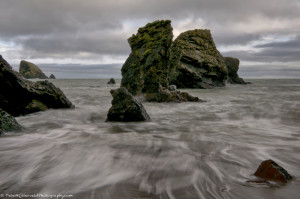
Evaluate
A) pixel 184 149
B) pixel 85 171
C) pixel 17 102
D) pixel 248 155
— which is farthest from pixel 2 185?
pixel 17 102

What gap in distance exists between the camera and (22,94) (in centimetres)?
680

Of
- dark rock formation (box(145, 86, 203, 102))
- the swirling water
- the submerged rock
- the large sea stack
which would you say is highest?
the submerged rock

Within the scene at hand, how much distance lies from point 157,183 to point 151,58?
11336mm

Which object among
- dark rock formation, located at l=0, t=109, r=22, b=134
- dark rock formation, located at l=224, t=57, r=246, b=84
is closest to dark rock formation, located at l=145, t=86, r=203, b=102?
dark rock formation, located at l=0, t=109, r=22, b=134

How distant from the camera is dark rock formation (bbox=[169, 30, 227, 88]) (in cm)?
2867

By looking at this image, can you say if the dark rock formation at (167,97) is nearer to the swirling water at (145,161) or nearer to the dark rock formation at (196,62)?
the swirling water at (145,161)

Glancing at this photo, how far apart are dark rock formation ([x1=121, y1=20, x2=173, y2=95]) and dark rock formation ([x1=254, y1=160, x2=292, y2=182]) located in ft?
34.0

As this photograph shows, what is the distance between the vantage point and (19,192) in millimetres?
2148

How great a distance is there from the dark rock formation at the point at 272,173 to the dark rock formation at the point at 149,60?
34.0 feet

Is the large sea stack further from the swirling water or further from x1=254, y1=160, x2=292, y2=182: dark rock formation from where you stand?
x1=254, y1=160, x2=292, y2=182: dark rock formation

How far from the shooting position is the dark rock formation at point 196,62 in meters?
28.7

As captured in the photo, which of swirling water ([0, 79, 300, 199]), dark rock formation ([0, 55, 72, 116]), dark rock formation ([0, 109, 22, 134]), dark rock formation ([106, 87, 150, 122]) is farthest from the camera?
dark rock formation ([0, 55, 72, 116])

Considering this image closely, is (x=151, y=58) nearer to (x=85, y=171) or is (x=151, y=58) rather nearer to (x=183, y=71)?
(x=85, y=171)

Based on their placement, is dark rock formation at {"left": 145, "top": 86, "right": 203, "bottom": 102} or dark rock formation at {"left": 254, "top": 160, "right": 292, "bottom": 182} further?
dark rock formation at {"left": 145, "top": 86, "right": 203, "bottom": 102}
